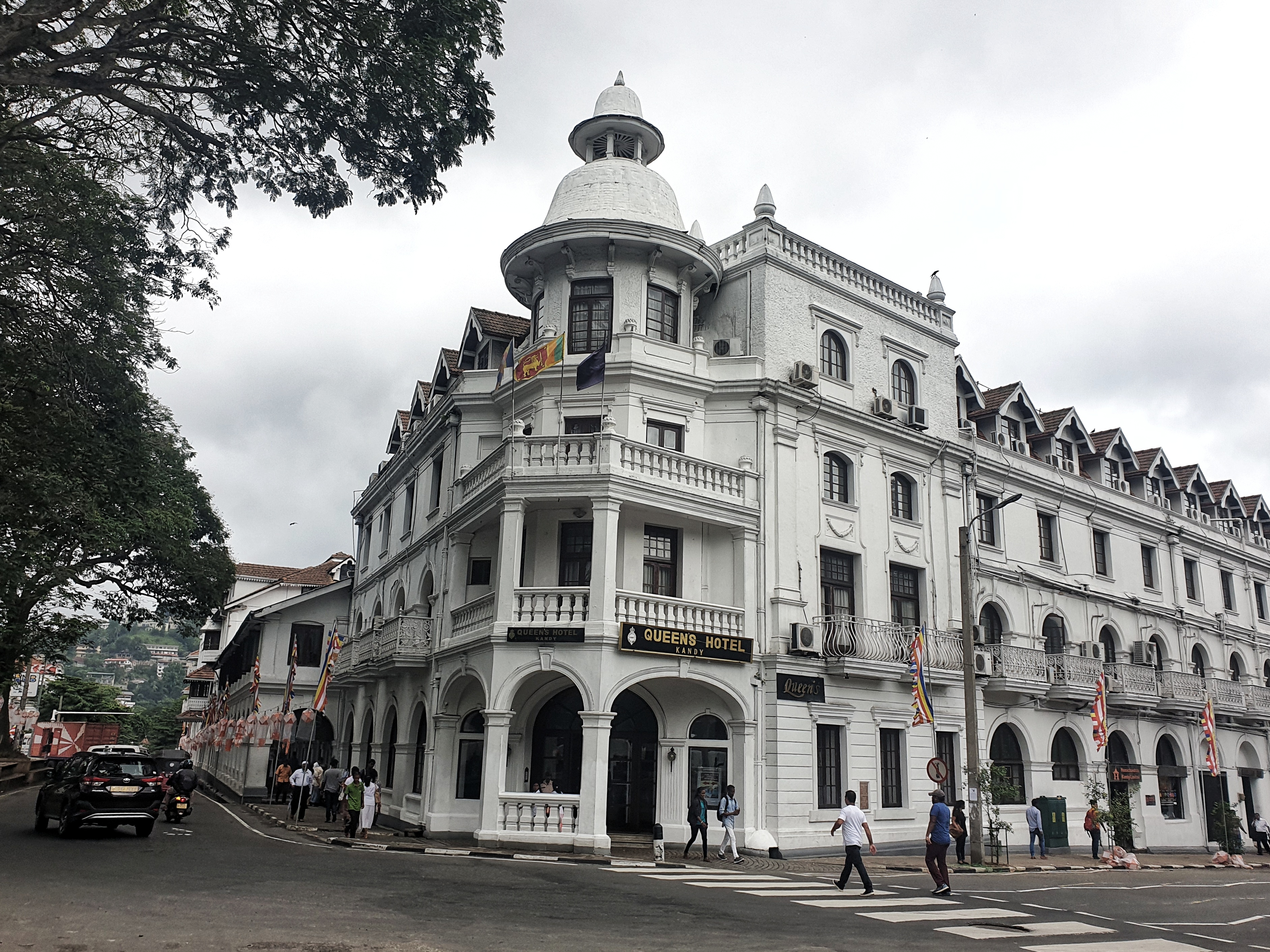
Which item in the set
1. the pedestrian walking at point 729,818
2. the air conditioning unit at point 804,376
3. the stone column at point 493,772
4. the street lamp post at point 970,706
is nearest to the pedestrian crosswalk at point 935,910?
the pedestrian walking at point 729,818

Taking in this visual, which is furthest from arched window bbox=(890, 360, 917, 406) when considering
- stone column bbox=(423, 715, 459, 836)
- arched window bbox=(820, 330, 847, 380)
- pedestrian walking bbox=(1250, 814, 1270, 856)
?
pedestrian walking bbox=(1250, 814, 1270, 856)

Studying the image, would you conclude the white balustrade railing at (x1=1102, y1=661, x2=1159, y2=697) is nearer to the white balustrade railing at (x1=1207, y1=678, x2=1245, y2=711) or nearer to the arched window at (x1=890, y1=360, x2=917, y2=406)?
the white balustrade railing at (x1=1207, y1=678, x2=1245, y2=711)

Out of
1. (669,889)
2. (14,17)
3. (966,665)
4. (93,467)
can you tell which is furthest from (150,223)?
(966,665)

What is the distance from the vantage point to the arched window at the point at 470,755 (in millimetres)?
25094

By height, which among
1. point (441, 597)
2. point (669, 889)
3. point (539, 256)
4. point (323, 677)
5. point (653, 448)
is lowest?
point (669, 889)

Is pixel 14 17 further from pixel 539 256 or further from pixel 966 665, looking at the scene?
pixel 966 665

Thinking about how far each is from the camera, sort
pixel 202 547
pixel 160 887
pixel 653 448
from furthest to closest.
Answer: pixel 202 547 → pixel 653 448 → pixel 160 887

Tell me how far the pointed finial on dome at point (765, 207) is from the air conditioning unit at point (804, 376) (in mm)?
4352

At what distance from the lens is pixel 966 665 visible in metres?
23.6

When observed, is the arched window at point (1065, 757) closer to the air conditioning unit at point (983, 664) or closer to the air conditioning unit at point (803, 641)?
the air conditioning unit at point (983, 664)

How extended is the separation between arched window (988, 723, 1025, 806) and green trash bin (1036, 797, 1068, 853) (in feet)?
1.94

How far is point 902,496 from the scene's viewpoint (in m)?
28.9

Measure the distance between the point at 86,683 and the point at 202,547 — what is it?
2331 inches

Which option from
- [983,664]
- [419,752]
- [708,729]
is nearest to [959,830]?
[708,729]
